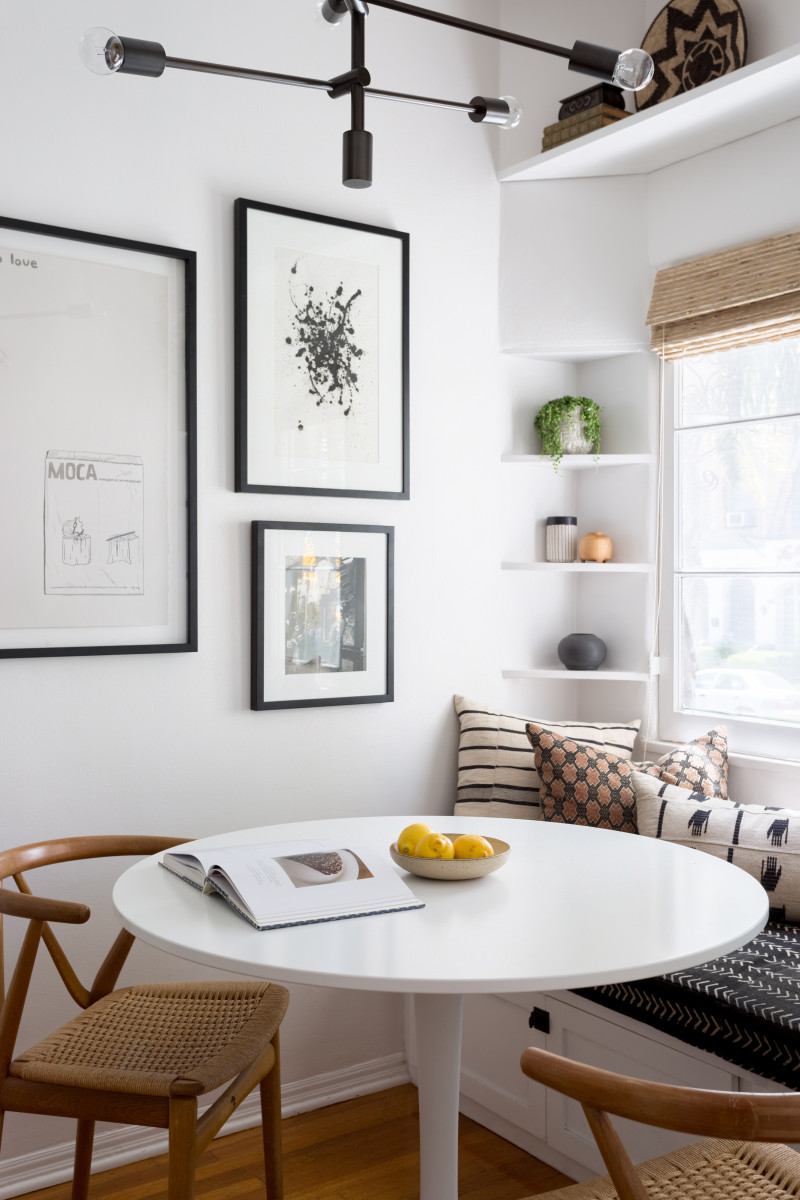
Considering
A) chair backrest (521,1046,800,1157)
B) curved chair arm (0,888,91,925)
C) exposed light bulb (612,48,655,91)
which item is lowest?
chair backrest (521,1046,800,1157)

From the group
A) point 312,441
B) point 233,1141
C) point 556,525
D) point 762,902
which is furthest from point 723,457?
point 233,1141

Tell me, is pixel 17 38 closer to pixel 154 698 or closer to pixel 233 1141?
pixel 154 698

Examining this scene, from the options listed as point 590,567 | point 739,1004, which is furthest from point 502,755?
point 739,1004

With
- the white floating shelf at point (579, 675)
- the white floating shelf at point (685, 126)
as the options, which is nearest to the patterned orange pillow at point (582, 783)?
the white floating shelf at point (579, 675)

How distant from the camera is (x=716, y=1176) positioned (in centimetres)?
146

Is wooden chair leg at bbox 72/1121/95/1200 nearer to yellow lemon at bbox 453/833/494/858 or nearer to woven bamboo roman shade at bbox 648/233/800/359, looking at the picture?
yellow lemon at bbox 453/833/494/858

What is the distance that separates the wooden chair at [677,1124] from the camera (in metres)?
1.14

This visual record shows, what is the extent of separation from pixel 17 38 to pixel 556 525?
6.37ft

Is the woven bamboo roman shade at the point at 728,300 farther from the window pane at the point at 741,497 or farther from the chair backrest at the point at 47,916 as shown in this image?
the chair backrest at the point at 47,916

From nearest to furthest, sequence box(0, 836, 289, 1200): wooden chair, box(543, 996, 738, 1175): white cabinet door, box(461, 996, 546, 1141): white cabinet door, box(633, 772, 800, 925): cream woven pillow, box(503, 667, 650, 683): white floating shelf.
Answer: box(0, 836, 289, 1200): wooden chair → box(543, 996, 738, 1175): white cabinet door → box(633, 772, 800, 925): cream woven pillow → box(461, 996, 546, 1141): white cabinet door → box(503, 667, 650, 683): white floating shelf

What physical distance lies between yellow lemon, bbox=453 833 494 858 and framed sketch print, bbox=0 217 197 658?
1.05 metres

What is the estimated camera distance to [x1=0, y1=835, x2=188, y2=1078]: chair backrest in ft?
5.54

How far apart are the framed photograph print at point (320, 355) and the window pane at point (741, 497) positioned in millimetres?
864

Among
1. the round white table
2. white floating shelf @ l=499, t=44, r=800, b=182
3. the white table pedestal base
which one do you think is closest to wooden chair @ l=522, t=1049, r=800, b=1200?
the round white table
